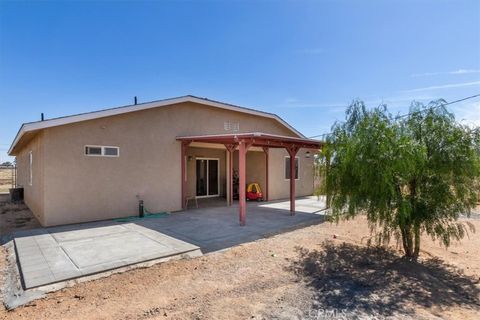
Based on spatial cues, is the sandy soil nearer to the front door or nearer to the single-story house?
the single-story house

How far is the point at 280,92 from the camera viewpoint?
17500 mm

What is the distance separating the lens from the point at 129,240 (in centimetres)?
630

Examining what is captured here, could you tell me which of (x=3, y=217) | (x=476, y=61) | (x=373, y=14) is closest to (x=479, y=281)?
(x=373, y=14)

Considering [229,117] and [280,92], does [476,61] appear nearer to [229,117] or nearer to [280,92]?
[280,92]

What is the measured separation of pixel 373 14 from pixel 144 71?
36.0 feet

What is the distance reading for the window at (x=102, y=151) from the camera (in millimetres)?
8320

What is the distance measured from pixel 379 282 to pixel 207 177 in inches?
405

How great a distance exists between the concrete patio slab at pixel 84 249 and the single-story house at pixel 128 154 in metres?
1.20

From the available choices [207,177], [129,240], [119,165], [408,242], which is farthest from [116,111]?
[408,242]

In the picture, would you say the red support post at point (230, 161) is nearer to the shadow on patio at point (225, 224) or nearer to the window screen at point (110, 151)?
the shadow on patio at point (225, 224)

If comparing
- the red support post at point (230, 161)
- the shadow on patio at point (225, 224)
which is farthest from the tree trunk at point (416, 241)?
the red support post at point (230, 161)

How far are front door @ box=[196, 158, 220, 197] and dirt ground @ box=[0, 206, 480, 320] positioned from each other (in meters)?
7.80

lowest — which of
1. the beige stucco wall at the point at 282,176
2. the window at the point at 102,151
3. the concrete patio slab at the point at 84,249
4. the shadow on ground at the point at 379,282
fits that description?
the shadow on ground at the point at 379,282

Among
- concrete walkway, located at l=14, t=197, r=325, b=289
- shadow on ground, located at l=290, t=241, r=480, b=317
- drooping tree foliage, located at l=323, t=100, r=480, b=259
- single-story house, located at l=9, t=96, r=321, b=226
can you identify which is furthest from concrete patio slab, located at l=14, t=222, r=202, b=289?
drooping tree foliage, located at l=323, t=100, r=480, b=259
